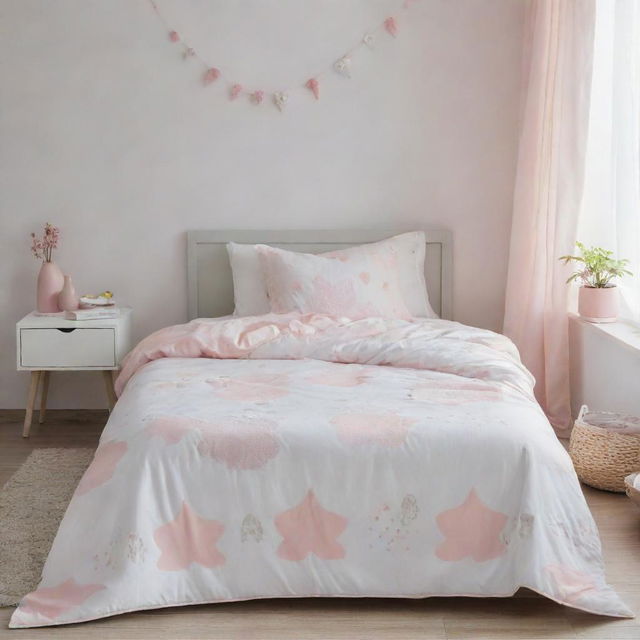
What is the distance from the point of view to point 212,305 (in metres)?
4.30

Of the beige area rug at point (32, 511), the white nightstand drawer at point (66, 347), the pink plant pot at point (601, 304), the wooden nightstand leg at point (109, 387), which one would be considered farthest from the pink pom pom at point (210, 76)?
the pink plant pot at point (601, 304)

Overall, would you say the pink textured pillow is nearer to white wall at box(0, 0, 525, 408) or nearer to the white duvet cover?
white wall at box(0, 0, 525, 408)

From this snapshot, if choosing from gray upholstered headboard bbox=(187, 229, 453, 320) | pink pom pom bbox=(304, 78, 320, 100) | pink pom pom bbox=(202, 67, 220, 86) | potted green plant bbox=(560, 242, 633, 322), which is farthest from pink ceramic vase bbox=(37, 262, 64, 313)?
potted green plant bbox=(560, 242, 633, 322)

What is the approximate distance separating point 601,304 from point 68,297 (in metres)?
2.34

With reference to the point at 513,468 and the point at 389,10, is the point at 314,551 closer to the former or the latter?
the point at 513,468

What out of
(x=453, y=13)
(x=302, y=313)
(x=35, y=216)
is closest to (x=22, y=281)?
(x=35, y=216)

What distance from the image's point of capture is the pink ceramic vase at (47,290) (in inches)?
158

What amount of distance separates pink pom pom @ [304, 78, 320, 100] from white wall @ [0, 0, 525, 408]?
0.04 m

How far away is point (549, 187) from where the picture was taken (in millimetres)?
3965

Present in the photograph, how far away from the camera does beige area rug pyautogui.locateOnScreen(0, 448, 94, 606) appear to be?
2531mm

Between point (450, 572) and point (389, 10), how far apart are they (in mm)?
2790

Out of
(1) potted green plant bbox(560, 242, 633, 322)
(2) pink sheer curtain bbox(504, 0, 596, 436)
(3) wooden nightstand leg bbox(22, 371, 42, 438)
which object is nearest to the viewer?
(1) potted green plant bbox(560, 242, 633, 322)

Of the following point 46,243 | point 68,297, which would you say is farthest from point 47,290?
point 46,243

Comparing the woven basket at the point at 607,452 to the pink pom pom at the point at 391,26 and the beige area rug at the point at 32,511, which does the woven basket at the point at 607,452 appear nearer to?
the beige area rug at the point at 32,511
